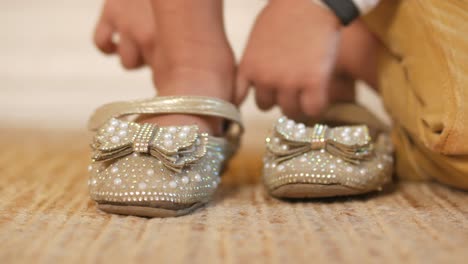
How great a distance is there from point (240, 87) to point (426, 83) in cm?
22

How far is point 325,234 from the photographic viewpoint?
497 mm

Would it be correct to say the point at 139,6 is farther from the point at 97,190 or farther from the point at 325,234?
the point at 325,234

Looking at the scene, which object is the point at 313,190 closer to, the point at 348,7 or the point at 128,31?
the point at 348,7

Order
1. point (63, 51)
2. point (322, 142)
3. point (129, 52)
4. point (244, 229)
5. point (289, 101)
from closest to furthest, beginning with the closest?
point (244, 229)
point (322, 142)
point (289, 101)
point (129, 52)
point (63, 51)

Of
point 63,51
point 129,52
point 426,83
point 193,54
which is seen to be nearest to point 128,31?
point 129,52

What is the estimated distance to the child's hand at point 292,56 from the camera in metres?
0.70

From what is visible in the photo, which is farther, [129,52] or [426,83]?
[129,52]

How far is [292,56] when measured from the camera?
0.71m

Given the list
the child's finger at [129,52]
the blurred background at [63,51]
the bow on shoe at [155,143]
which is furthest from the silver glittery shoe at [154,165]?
the blurred background at [63,51]

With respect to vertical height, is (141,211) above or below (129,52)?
below

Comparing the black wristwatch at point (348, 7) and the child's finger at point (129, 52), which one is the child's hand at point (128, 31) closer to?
A: the child's finger at point (129, 52)

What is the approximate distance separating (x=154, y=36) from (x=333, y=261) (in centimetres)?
46

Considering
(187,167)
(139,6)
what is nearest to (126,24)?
(139,6)

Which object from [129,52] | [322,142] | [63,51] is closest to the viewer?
[322,142]
